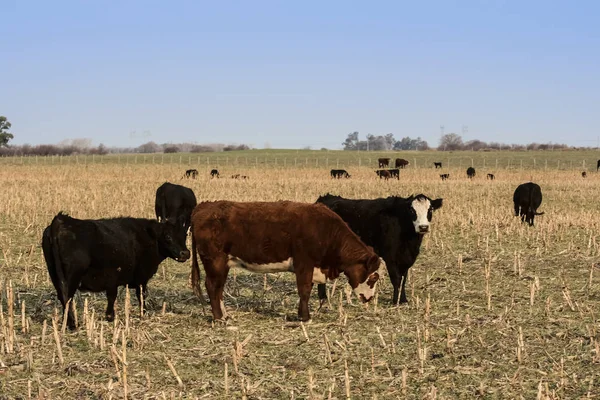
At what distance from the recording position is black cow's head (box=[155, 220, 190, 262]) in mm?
9906

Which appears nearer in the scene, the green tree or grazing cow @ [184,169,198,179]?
grazing cow @ [184,169,198,179]

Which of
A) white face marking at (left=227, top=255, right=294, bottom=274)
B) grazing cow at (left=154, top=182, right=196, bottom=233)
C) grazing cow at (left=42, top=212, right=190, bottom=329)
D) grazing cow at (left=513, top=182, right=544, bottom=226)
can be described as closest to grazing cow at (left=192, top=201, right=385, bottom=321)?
white face marking at (left=227, top=255, right=294, bottom=274)

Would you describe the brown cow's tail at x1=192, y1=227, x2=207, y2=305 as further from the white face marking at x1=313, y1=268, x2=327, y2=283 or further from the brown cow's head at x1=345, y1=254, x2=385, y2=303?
the brown cow's head at x1=345, y1=254, x2=385, y2=303

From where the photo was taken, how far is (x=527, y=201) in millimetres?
20906

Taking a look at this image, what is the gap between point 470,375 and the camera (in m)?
6.71

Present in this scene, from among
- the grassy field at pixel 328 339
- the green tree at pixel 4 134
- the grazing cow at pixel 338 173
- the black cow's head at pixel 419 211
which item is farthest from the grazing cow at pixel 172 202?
the green tree at pixel 4 134

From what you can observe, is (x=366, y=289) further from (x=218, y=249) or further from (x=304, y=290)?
(x=218, y=249)

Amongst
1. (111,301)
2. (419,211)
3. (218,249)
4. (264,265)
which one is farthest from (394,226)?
(111,301)

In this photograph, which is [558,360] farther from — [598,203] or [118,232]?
[598,203]

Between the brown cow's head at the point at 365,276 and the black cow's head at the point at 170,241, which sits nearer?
the brown cow's head at the point at 365,276

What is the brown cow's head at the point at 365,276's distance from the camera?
9.29 m

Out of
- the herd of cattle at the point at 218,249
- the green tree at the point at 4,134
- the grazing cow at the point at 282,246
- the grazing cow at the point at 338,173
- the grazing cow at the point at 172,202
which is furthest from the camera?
the green tree at the point at 4,134

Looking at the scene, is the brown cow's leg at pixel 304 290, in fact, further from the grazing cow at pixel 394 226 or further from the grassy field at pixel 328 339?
the grazing cow at pixel 394 226

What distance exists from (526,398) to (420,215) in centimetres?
474
